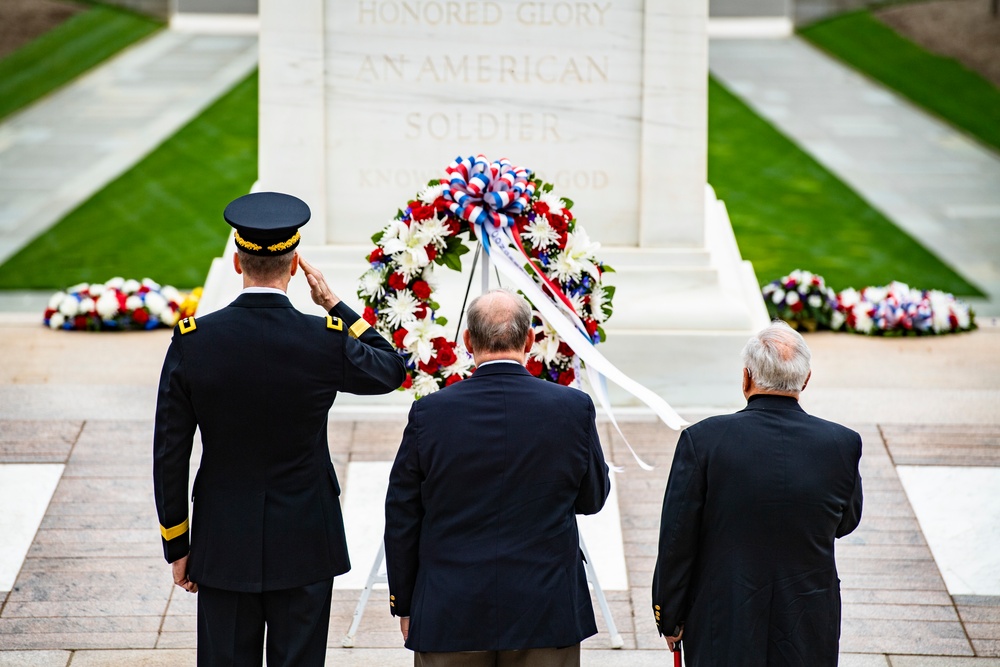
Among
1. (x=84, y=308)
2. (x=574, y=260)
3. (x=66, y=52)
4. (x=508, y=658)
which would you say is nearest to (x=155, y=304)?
(x=84, y=308)

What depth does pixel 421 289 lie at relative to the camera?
5145 mm

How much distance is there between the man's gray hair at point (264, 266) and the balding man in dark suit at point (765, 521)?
1.31 metres

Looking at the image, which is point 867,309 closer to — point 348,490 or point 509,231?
point 348,490

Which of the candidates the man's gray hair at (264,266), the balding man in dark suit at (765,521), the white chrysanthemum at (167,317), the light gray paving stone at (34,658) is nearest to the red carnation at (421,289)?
the man's gray hair at (264,266)

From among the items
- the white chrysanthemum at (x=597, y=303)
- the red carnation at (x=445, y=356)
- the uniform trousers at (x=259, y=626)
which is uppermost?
the white chrysanthemum at (x=597, y=303)

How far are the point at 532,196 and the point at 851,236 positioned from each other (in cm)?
756

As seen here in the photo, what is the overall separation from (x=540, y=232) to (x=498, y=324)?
1553mm

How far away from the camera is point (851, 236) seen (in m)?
12.1

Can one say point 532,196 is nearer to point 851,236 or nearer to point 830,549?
point 830,549

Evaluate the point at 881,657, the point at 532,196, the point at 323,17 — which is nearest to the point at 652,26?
the point at 323,17

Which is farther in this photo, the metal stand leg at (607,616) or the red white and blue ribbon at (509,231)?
the red white and blue ribbon at (509,231)

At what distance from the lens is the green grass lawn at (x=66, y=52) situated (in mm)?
16750

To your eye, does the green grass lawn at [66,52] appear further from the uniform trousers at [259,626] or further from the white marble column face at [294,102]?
the uniform trousers at [259,626]

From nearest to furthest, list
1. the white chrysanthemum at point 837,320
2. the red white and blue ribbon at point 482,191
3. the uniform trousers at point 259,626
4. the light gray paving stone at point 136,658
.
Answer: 1. the uniform trousers at point 259,626
2. the light gray paving stone at point 136,658
3. the red white and blue ribbon at point 482,191
4. the white chrysanthemum at point 837,320
